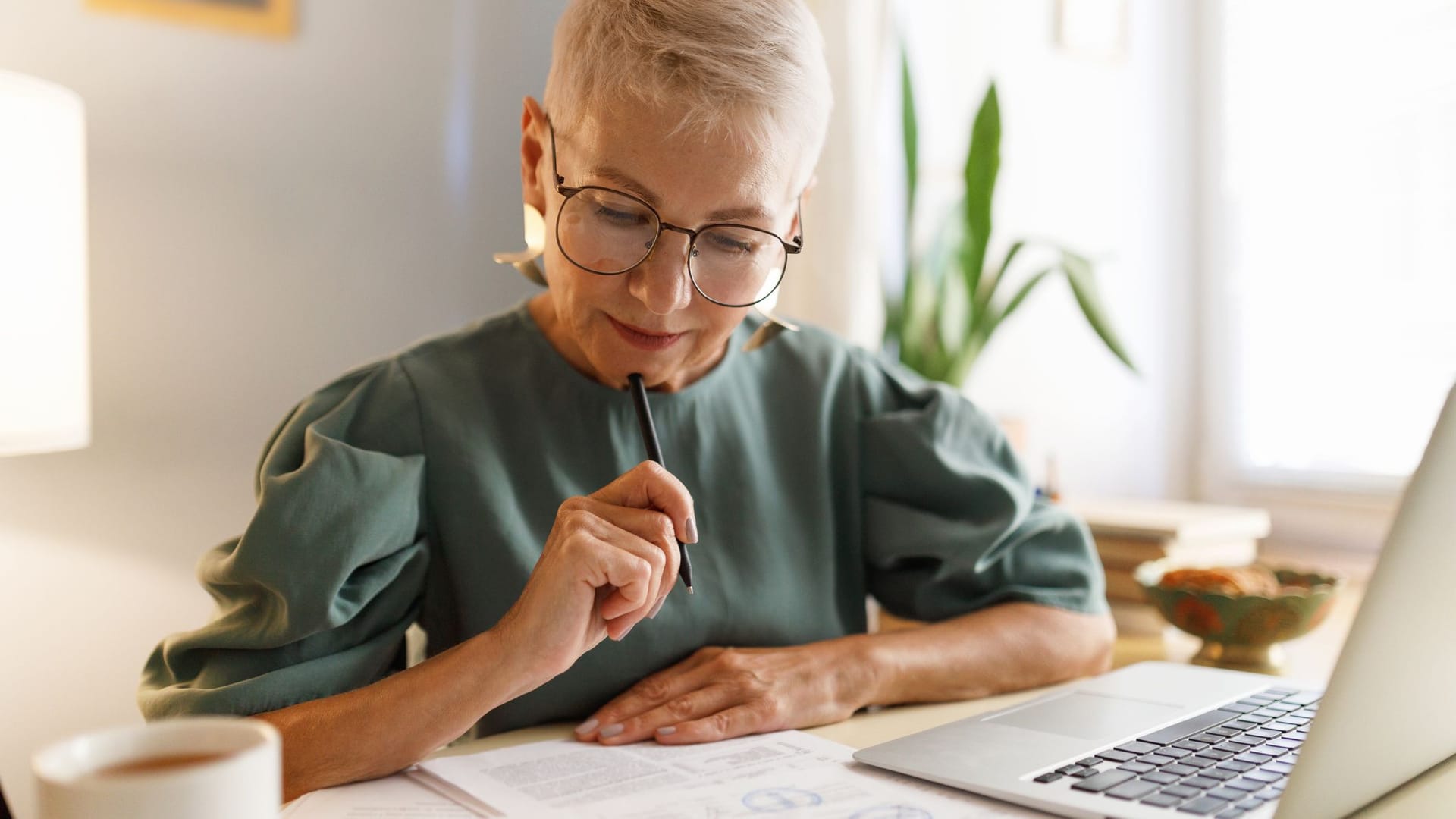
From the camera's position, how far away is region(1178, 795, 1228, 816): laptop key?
0.75m

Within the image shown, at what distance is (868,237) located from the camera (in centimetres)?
182

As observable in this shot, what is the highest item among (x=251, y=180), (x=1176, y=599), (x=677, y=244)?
(x=251, y=180)

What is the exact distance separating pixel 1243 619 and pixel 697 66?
0.97m

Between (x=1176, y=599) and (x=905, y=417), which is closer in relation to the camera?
(x=905, y=417)

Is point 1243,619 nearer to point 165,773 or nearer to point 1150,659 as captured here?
point 1150,659

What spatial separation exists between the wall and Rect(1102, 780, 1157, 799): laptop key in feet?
3.74

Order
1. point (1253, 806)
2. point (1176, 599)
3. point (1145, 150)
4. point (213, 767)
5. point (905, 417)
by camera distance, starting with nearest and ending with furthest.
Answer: point (213, 767)
point (1253, 806)
point (905, 417)
point (1176, 599)
point (1145, 150)

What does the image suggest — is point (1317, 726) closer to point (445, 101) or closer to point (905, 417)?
point (905, 417)

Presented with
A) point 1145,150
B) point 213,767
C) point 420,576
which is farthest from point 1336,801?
point 1145,150

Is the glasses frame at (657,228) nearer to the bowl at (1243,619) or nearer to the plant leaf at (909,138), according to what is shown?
the bowl at (1243,619)

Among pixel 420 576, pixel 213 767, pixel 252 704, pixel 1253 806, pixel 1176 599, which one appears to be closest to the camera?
pixel 213 767

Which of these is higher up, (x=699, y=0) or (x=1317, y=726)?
(x=699, y=0)

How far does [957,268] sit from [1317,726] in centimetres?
137

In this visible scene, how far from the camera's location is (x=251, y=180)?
4.84 feet
